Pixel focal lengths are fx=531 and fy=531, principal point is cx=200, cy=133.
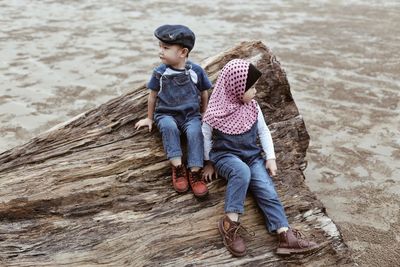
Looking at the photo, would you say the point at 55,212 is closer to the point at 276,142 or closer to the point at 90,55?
the point at 276,142

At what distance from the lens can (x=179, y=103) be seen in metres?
3.47

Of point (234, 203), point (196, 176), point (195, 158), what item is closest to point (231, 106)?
point (195, 158)

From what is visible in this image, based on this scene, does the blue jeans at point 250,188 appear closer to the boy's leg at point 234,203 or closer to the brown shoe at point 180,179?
the boy's leg at point 234,203

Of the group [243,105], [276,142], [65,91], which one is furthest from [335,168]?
[65,91]

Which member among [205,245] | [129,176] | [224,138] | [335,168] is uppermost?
[224,138]

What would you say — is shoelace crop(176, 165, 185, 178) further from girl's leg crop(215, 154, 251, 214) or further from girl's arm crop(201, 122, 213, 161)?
girl's leg crop(215, 154, 251, 214)

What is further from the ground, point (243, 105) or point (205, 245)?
point (243, 105)

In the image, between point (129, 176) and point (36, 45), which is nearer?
point (129, 176)

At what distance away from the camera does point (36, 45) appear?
871cm

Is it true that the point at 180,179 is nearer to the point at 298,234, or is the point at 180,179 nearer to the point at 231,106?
the point at 231,106

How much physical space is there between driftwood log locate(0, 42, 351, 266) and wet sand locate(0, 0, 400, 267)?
2.89 feet

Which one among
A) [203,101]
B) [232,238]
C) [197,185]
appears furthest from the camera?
[203,101]

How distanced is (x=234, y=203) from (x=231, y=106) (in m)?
0.59

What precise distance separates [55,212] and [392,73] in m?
5.82
